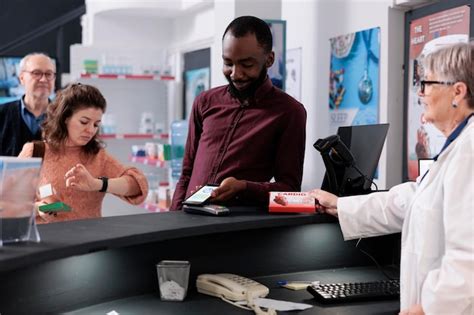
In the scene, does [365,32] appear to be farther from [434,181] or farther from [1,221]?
[1,221]

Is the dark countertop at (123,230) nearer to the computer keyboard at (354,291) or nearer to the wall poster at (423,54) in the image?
the computer keyboard at (354,291)

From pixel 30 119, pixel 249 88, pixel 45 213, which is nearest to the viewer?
pixel 45 213

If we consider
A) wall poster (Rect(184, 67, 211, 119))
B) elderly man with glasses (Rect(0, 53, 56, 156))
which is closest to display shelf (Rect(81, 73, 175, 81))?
wall poster (Rect(184, 67, 211, 119))

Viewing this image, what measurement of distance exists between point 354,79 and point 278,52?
65 centimetres

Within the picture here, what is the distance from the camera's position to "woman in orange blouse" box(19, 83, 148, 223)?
9.44 feet

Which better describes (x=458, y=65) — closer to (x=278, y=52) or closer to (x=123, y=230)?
(x=123, y=230)

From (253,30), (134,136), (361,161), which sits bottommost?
(361,161)

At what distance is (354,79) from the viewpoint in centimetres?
510

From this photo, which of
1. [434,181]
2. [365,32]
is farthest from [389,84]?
[434,181]

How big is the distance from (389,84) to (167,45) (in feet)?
14.3

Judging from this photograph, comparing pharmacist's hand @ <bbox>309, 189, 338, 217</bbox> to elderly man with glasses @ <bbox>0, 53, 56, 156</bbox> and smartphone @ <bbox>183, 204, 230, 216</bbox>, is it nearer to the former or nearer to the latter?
smartphone @ <bbox>183, 204, 230, 216</bbox>

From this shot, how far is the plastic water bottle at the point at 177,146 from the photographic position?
6613mm

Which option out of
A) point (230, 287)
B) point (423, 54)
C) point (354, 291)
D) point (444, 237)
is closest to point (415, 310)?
point (444, 237)

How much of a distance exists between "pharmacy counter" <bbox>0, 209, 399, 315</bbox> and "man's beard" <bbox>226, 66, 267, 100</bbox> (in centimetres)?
51
